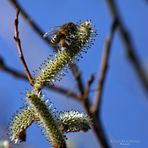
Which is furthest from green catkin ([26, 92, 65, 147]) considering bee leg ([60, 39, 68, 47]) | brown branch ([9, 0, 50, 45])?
brown branch ([9, 0, 50, 45])

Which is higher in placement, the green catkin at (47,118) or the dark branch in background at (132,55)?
the green catkin at (47,118)

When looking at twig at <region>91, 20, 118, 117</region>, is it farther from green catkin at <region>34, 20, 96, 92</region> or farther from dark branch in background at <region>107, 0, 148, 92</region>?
green catkin at <region>34, 20, 96, 92</region>

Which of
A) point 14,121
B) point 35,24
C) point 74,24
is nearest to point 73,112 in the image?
point 14,121

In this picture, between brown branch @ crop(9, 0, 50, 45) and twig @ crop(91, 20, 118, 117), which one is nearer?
twig @ crop(91, 20, 118, 117)

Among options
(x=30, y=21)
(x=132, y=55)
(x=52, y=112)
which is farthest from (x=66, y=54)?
(x=132, y=55)

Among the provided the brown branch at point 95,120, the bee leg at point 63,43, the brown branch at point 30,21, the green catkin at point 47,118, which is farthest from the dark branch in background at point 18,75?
the bee leg at point 63,43

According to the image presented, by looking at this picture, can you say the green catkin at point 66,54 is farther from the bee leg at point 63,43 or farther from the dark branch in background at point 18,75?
the dark branch in background at point 18,75

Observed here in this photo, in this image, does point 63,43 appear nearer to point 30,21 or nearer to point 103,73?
point 30,21
